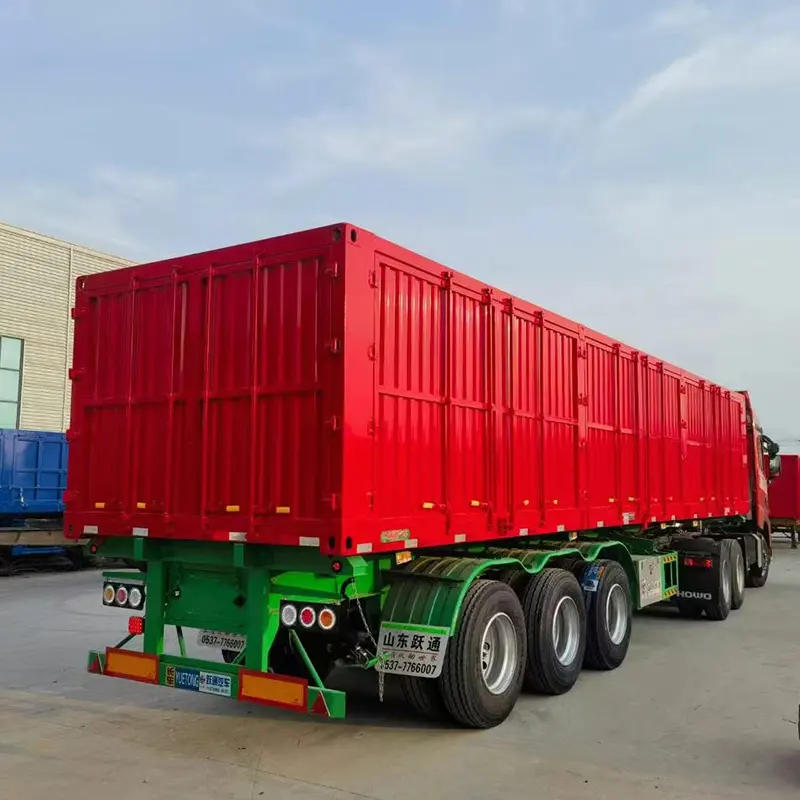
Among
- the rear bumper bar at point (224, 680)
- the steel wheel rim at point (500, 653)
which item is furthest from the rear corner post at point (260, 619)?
the steel wheel rim at point (500, 653)

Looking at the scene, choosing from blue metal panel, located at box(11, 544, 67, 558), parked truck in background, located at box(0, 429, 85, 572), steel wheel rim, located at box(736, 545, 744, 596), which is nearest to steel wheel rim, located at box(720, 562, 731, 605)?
steel wheel rim, located at box(736, 545, 744, 596)

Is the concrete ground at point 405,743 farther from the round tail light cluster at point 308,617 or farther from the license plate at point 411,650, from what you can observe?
the round tail light cluster at point 308,617

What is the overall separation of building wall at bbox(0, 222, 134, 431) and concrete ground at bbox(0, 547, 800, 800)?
1736cm

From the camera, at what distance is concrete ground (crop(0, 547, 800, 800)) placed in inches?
187

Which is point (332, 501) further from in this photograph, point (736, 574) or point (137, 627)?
point (736, 574)

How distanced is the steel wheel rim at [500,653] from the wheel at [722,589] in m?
6.16

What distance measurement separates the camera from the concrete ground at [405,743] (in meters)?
4.76

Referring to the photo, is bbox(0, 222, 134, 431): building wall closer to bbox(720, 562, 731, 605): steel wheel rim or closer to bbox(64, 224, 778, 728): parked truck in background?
bbox(64, 224, 778, 728): parked truck in background

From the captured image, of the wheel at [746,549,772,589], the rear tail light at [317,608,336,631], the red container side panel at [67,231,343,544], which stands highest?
the red container side panel at [67,231,343,544]

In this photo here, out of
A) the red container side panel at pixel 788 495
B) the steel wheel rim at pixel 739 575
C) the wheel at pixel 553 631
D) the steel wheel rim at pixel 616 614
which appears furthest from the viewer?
the red container side panel at pixel 788 495

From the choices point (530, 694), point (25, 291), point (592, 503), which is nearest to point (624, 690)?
point (530, 694)

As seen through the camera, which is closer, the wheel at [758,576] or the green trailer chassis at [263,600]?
the green trailer chassis at [263,600]

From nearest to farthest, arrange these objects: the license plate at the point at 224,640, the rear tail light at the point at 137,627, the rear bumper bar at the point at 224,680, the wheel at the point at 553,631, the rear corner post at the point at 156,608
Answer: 1. the rear bumper bar at the point at 224,680
2. the license plate at the point at 224,640
3. the rear corner post at the point at 156,608
4. the rear tail light at the point at 137,627
5. the wheel at the point at 553,631

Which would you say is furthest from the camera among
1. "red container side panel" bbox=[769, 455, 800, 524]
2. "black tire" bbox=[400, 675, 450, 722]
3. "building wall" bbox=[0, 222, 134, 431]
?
"red container side panel" bbox=[769, 455, 800, 524]
